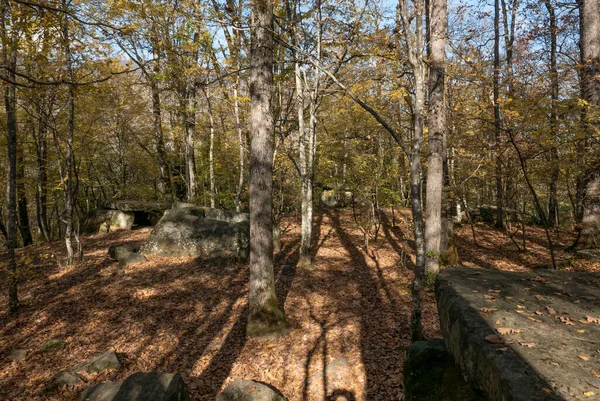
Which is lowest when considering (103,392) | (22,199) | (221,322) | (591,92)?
(221,322)

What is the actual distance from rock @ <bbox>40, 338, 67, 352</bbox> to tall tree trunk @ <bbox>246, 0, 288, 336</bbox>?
11.6 feet

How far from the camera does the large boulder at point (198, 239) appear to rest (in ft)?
35.2

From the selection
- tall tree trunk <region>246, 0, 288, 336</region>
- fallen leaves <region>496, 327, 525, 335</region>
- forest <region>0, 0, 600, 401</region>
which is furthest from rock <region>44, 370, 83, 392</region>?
fallen leaves <region>496, 327, 525, 335</region>

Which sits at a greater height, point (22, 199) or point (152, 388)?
point (22, 199)

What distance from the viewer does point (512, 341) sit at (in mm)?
2775

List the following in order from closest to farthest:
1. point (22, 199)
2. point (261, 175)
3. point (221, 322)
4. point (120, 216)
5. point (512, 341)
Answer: point (512, 341)
point (261, 175)
point (221, 322)
point (120, 216)
point (22, 199)

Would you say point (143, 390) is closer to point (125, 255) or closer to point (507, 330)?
point (507, 330)

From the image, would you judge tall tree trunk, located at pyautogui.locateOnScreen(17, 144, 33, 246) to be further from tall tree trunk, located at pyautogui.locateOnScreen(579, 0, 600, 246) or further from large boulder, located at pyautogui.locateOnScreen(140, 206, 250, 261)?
tall tree trunk, located at pyautogui.locateOnScreen(579, 0, 600, 246)

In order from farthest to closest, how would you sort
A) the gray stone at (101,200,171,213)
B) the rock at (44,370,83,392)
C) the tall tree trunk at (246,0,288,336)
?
the gray stone at (101,200,171,213)
the tall tree trunk at (246,0,288,336)
the rock at (44,370,83,392)

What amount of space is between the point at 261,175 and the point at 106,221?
13.8 metres

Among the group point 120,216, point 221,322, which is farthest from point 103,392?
point 120,216

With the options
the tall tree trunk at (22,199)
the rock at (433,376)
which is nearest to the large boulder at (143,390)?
the rock at (433,376)

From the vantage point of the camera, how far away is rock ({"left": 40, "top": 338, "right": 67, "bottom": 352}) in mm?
5938

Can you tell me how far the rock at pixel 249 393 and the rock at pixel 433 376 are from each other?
1.80 m
